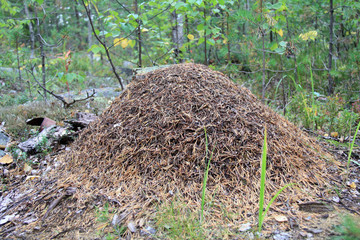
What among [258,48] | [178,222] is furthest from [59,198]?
[258,48]

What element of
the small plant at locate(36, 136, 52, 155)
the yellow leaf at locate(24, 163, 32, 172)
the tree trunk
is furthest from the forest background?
the yellow leaf at locate(24, 163, 32, 172)

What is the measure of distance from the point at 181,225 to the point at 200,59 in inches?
250

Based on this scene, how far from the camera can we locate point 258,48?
5.46 meters

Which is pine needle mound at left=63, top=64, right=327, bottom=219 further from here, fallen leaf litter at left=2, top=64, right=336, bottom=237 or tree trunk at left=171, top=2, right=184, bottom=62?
tree trunk at left=171, top=2, right=184, bottom=62

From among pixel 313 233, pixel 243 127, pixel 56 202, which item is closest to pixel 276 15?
pixel 243 127

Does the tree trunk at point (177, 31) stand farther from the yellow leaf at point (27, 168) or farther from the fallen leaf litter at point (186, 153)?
the yellow leaf at point (27, 168)

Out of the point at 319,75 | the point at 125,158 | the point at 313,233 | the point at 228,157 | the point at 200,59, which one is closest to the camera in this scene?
the point at 313,233

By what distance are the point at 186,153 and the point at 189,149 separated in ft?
0.16

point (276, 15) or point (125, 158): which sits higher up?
point (276, 15)

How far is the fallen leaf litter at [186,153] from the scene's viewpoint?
1882 mm

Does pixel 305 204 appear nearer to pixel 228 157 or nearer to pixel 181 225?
pixel 228 157

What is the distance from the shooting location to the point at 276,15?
11.1 feet

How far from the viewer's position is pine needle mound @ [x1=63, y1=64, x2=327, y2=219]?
6.29 feet

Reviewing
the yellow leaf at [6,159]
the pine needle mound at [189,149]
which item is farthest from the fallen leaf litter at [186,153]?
the yellow leaf at [6,159]
